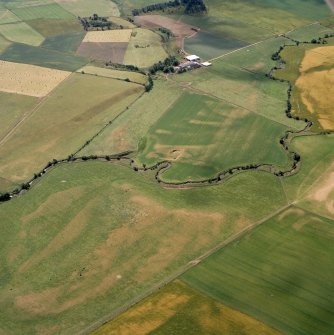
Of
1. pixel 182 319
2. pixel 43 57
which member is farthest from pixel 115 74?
pixel 182 319

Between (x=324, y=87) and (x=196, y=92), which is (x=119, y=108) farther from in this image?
(x=324, y=87)

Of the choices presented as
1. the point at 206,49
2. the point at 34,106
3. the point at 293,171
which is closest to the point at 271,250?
the point at 293,171

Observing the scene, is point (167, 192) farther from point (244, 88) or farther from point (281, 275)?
point (244, 88)

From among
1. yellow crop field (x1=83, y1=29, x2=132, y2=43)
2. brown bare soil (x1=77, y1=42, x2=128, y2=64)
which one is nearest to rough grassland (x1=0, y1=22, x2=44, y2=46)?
yellow crop field (x1=83, y1=29, x2=132, y2=43)

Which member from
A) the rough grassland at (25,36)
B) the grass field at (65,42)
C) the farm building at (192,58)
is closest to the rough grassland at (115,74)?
the farm building at (192,58)

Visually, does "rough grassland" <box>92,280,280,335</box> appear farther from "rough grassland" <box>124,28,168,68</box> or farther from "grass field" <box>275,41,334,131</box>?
"rough grassland" <box>124,28,168,68</box>
